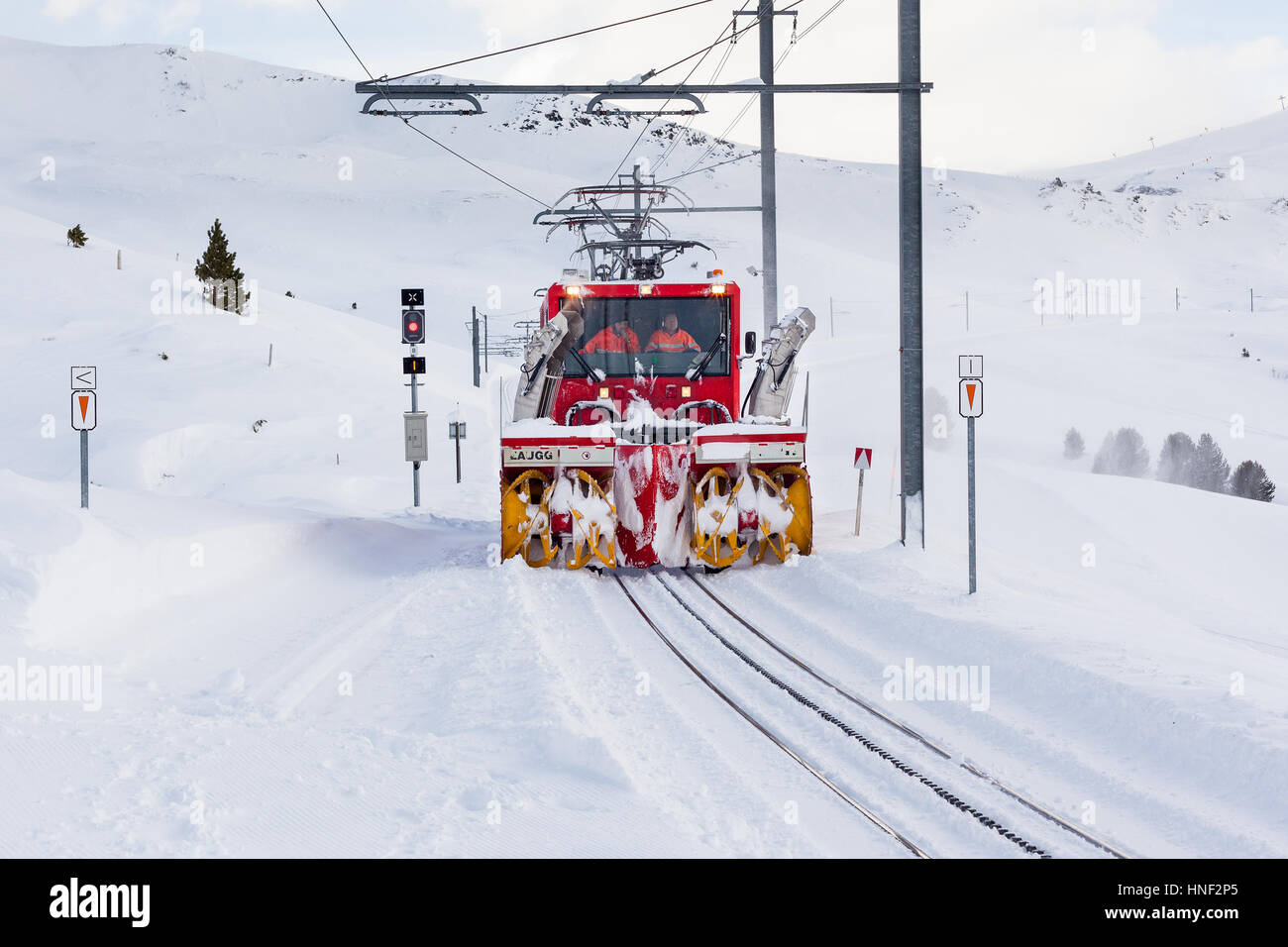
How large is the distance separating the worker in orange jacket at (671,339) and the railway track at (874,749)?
558cm

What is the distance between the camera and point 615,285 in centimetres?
1641

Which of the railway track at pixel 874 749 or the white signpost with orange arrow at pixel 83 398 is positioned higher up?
the white signpost with orange arrow at pixel 83 398

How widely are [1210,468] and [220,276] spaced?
129 ft

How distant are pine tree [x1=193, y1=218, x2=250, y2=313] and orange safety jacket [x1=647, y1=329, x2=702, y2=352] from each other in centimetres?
3637

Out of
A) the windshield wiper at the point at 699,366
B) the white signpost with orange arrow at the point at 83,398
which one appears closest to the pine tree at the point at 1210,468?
the windshield wiper at the point at 699,366

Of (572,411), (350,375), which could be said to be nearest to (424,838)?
(572,411)

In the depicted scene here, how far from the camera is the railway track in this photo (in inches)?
235

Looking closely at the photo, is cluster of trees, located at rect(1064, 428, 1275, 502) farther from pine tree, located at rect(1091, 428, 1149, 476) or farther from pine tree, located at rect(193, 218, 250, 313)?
pine tree, located at rect(193, 218, 250, 313)

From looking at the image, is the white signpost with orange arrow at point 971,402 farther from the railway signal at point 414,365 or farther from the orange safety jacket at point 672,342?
the railway signal at point 414,365

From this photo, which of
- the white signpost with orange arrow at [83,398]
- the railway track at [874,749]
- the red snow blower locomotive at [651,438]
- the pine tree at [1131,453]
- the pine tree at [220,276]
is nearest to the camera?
the railway track at [874,749]

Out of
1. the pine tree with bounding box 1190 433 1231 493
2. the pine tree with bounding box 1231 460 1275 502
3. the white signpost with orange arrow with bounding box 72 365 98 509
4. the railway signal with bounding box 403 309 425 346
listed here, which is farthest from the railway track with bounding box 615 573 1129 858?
the pine tree with bounding box 1190 433 1231 493

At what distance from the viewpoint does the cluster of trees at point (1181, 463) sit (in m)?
35.2

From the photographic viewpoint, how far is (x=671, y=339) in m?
16.5

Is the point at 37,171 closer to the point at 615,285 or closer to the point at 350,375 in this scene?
the point at 350,375
